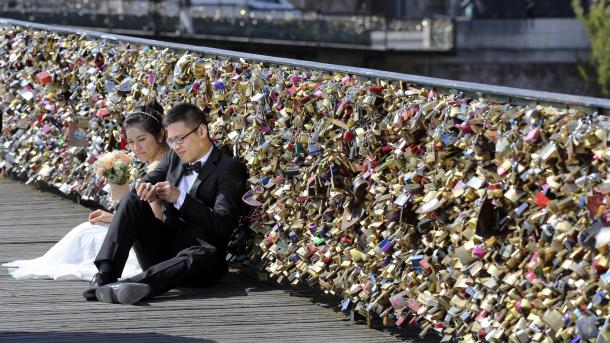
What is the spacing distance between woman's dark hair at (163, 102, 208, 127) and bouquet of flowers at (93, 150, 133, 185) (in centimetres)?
93

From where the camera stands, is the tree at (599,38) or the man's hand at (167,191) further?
the tree at (599,38)

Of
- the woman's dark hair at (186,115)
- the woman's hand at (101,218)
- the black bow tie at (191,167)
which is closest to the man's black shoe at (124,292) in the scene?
the black bow tie at (191,167)

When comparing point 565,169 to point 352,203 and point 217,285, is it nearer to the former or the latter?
point 352,203

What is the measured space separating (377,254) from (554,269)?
1.51m

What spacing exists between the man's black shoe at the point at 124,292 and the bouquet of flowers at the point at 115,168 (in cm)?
149

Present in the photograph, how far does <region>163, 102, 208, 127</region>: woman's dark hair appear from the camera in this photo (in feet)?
29.3

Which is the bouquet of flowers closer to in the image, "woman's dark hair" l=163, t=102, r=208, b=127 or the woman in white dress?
the woman in white dress

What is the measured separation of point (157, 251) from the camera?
8844mm

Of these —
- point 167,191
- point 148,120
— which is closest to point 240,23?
point 148,120

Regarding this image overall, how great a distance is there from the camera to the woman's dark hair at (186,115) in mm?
8922

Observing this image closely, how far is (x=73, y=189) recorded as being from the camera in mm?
11836

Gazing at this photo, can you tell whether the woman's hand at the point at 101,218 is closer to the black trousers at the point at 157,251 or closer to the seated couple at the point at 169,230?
the seated couple at the point at 169,230

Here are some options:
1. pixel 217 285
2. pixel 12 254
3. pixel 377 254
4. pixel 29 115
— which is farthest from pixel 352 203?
pixel 29 115

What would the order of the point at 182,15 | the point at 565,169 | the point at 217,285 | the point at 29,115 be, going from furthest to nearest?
1. the point at 182,15
2. the point at 29,115
3. the point at 217,285
4. the point at 565,169
